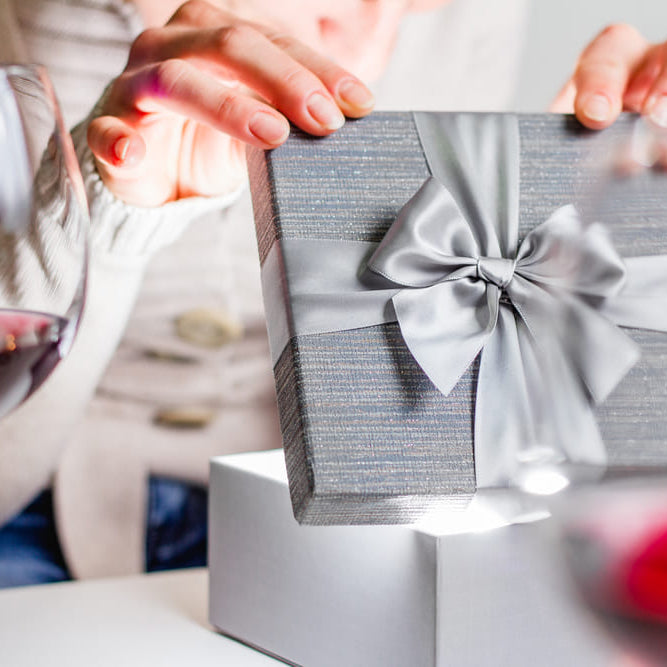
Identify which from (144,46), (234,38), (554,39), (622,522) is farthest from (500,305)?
(554,39)

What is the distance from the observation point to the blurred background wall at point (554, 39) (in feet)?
3.28

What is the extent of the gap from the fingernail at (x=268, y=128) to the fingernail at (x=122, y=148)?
0.12 metres

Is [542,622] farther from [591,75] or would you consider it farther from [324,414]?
[591,75]

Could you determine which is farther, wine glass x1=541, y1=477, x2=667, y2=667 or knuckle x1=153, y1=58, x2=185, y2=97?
knuckle x1=153, y1=58, x2=185, y2=97

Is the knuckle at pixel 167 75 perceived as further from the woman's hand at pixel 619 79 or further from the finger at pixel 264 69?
the woman's hand at pixel 619 79

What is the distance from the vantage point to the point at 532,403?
0.45 meters

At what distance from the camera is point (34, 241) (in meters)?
0.38

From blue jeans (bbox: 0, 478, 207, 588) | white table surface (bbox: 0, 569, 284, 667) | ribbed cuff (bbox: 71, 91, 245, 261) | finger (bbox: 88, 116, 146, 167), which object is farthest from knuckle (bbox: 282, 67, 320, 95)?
blue jeans (bbox: 0, 478, 207, 588)

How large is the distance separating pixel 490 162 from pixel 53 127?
242 mm

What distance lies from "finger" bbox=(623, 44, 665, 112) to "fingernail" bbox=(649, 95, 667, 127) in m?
0.05

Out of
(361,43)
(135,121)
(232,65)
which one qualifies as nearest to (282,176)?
A: (232,65)

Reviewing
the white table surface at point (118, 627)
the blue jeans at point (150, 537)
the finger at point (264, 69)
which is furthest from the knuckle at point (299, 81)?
the blue jeans at point (150, 537)

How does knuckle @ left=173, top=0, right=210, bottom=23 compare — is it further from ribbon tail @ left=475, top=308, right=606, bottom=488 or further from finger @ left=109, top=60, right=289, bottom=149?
ribbon tail @ left=475, top=308, right=606, bottom=488

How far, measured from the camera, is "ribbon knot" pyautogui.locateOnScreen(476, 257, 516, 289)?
47 cm
